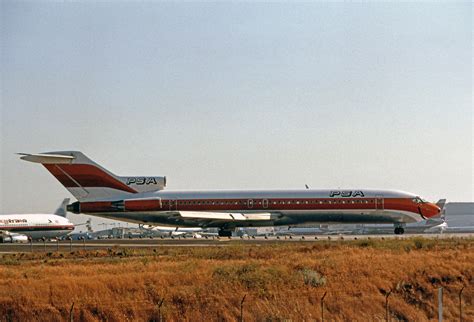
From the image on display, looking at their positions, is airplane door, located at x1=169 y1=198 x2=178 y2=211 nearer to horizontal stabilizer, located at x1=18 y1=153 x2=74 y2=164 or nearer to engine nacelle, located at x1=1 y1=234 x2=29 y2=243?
horizontal stabilizer, located at x1=18 y1=153 x2=74 y2=164

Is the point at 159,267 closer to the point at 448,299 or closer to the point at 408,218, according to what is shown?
the point at 448,299

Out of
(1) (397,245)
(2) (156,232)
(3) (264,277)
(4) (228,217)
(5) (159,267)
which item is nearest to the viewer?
(3) (264,277)

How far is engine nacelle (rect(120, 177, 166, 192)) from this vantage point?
6594 centimetres

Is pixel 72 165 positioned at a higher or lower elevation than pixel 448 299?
higher

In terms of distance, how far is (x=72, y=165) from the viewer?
63.8m

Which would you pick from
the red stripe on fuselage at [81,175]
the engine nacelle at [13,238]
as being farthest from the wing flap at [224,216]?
the engine nacelle at [13,238]

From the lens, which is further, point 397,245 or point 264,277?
point 397,245

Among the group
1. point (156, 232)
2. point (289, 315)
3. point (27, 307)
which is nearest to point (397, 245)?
point (289, 315)

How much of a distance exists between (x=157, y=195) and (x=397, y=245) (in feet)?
93.6

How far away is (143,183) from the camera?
66250 millimetres

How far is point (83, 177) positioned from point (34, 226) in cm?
2371

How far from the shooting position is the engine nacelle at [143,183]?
65.9 meters

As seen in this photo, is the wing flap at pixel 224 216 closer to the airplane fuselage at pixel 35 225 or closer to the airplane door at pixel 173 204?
the airplane door at pixel 173 204

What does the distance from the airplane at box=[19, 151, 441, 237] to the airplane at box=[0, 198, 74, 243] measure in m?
19.9
